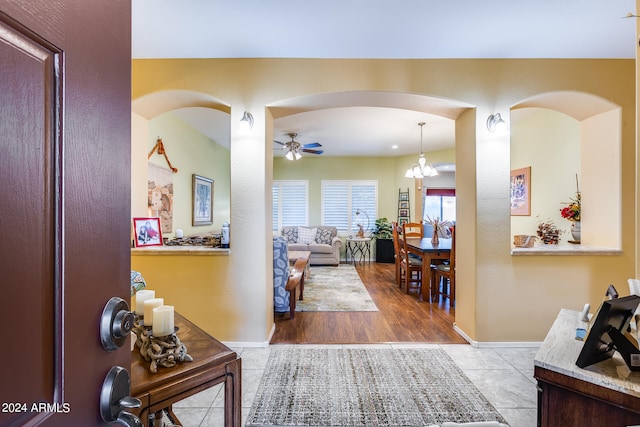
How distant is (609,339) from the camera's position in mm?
1133

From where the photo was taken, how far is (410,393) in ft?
6.79

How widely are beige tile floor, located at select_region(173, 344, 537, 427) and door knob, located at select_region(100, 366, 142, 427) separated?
5.09 feet

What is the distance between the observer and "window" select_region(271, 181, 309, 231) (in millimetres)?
7629

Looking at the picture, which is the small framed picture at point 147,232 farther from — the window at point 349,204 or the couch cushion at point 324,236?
the window at point 349,204

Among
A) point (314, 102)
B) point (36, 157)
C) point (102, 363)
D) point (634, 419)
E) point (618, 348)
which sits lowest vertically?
point (634, 419)

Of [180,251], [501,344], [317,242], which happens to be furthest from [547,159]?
[180,251]

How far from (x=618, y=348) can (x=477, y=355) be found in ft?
5.71

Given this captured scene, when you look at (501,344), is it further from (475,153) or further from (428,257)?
(475,153)

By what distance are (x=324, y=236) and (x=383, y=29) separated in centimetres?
513

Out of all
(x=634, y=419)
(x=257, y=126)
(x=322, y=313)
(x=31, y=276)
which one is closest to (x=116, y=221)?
(x=31, y=276)

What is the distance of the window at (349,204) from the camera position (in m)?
7.60

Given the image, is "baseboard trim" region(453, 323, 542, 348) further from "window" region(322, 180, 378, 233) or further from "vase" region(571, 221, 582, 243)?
"window" region(322, 180, 378, 233)

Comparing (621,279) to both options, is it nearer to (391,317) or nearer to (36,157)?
(391,317)

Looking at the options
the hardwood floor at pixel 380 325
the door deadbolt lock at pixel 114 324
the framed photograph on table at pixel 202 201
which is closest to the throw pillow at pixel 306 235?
the framed photograph on table at pixel 202 201
